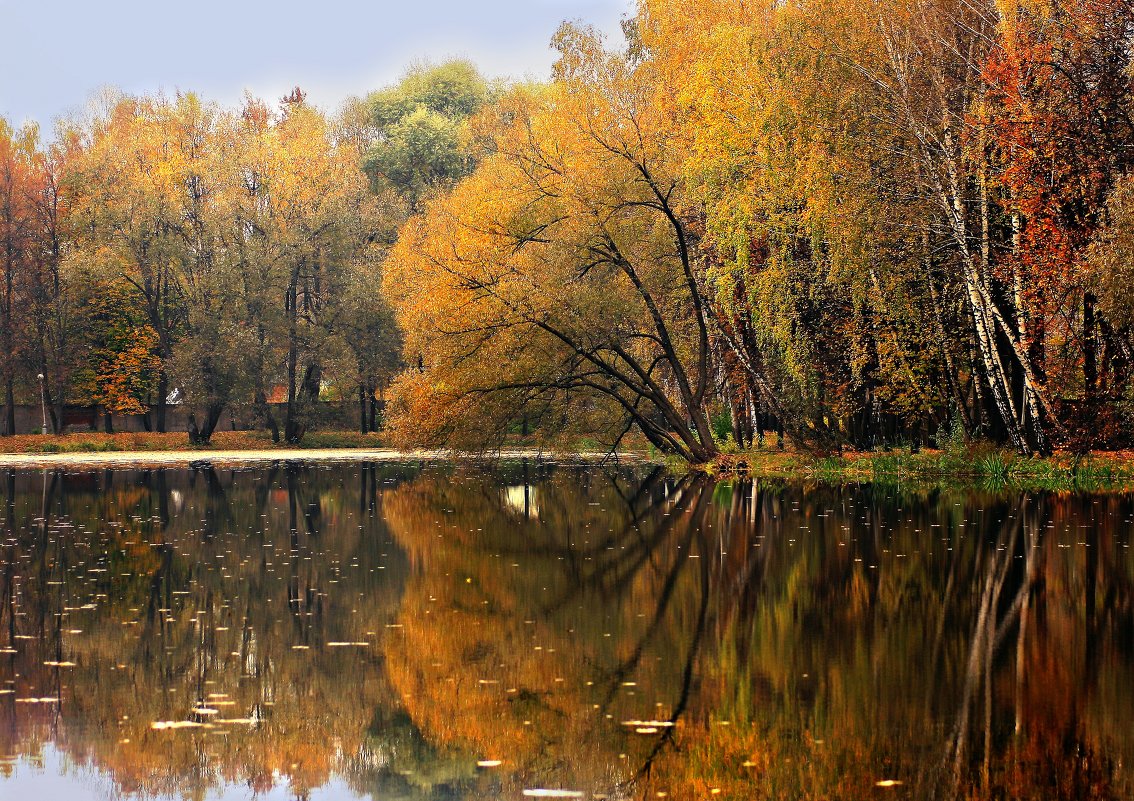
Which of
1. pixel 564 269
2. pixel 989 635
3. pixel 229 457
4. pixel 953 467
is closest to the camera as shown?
pixel 989 635

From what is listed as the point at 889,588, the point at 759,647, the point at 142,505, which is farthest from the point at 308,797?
the point at 142,505

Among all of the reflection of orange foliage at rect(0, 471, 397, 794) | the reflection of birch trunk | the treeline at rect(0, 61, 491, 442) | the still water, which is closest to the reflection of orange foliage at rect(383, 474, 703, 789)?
the still water

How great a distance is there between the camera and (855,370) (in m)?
31.4

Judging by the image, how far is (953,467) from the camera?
1270 inches

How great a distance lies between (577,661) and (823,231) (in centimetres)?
2193

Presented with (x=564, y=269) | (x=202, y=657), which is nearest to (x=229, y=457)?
(x=564, y=269)

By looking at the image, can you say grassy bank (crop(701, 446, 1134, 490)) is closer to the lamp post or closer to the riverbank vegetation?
the riverbank vegetation

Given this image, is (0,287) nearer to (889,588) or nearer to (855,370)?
(855,370)

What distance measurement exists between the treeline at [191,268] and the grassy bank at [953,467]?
31750mm

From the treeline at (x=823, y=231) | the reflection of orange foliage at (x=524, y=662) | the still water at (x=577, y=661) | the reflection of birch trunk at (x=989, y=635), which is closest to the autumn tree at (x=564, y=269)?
the treeline at (x=823, y=231)

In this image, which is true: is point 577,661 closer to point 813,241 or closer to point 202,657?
point 202,657

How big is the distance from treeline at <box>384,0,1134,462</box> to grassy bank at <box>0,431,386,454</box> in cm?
2846

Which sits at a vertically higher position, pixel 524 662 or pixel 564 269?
pixel 564 269

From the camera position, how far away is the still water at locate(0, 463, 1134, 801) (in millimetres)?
7414
